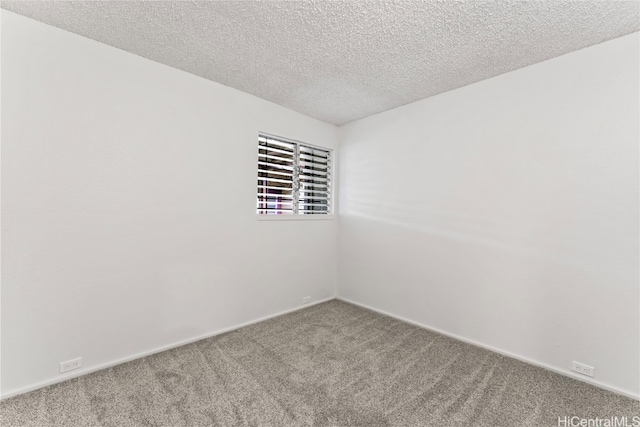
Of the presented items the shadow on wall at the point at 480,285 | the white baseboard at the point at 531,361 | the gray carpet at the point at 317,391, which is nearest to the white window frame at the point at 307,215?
the shadow on wall at the point at 480,285

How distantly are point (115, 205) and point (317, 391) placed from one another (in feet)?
6.80

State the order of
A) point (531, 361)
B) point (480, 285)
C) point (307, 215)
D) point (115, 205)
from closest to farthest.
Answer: point (115, 205)
point (531, 361)
point (480, 285)
point (307, 215)

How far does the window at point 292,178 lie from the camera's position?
10.4 feet

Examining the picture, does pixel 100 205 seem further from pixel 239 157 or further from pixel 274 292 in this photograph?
pixel 274 292

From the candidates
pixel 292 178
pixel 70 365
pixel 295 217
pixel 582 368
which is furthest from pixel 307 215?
pixel 582 368

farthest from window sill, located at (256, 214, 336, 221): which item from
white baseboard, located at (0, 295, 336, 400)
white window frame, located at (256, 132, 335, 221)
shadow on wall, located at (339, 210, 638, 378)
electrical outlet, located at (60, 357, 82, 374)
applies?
electrical outlet, located at (60, 357, 82, 374)

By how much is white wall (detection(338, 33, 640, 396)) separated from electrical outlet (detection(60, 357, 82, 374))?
113 inches

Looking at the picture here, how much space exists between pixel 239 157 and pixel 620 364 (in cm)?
353

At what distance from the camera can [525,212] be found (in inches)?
91.7

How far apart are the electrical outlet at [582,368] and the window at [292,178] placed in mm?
2845

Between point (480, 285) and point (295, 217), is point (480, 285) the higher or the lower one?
the lower one

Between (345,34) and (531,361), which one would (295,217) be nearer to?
(345,34)

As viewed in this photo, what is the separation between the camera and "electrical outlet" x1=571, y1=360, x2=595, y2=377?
202 cm

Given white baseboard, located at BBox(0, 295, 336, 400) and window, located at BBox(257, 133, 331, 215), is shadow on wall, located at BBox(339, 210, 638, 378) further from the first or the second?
white baseboard, located at BBox(0, 295, 336, 400)
